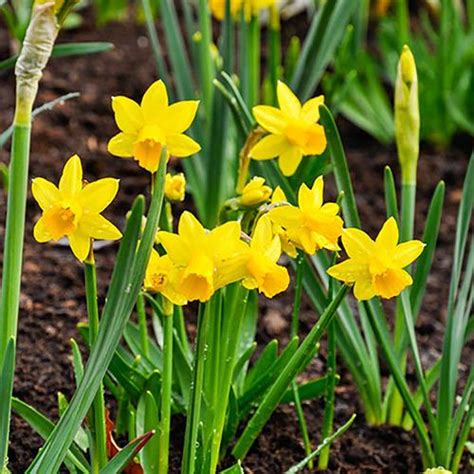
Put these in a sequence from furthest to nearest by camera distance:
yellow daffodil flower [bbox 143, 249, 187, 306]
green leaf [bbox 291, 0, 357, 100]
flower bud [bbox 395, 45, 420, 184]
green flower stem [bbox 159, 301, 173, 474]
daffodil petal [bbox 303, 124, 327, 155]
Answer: green leaf [bbox 291, 0, 357, 100] < flower bud [bbox 395, 45, 420, 184] < daffodil petal [bbox 303, 124, 327, 155] < green flower stem [bbox 159, 301, 173, 474] < yellow daffodil flower [bbox 143, 249, 187, 306]

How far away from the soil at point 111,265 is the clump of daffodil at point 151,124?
20.4 inches

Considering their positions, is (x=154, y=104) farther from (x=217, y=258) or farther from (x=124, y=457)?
(x=124, y=457)

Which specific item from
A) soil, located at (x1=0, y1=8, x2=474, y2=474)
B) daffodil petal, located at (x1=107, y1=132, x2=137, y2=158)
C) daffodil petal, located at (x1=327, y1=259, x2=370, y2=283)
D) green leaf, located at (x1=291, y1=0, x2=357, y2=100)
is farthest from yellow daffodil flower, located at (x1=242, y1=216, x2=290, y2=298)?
green leaf, located at (x1=291, y1=0, x2=357, y2=100)

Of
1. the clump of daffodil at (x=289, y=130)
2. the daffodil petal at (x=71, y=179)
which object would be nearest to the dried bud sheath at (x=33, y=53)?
the daffodil petal at (x=71, y=179)

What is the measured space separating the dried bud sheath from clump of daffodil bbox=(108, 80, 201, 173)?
0.09m

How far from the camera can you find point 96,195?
3.57ft

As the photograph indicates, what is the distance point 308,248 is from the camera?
1.14 m

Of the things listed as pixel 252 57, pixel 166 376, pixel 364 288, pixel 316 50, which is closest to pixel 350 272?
pixel 364 288

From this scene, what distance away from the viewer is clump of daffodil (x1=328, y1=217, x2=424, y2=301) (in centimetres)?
112

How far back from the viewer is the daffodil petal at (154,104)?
1168 millimetres

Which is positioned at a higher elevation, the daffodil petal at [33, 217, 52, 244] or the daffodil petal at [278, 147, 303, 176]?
the daffodil petal at [278, 147, 303, 176]

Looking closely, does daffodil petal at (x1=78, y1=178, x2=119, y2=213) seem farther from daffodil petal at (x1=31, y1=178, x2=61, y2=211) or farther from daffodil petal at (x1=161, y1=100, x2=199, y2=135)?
daffodil petal at (x1=161, y1=100, x2=199, y2=135)

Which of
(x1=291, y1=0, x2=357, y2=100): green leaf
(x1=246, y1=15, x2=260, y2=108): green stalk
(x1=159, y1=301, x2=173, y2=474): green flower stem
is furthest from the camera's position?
(x1=246, y1=15, x2=260, y2=108): green stalk

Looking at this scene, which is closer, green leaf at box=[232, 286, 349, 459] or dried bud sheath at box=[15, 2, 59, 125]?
dried bud sheath at box=[15, 2, 59, 125]
